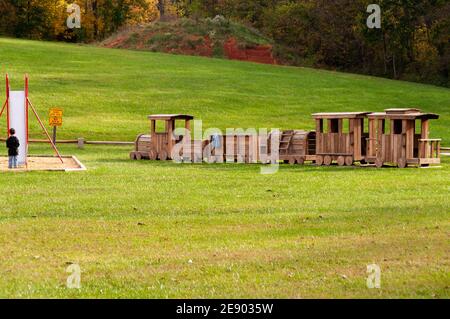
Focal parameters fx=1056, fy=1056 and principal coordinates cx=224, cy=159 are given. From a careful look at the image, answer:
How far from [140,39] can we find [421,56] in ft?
86.5

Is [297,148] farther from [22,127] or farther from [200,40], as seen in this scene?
[200,40]

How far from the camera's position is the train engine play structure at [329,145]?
37125 millimetres

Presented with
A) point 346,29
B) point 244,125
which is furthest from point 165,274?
point 346,29

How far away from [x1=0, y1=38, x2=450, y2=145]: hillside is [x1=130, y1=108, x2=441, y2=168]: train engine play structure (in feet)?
40.9

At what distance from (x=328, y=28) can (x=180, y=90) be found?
39.1 m

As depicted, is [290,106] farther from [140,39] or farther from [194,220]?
[194,220]

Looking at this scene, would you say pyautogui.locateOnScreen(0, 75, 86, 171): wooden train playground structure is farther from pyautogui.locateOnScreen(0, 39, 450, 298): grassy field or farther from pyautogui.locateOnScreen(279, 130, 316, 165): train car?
pyautogui.locateOnScreen(279, 130, 316, 165): train car

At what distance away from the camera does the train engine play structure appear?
37125 millimetres

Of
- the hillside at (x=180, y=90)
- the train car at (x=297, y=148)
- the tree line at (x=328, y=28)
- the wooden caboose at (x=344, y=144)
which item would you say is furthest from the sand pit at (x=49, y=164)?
the tree line at (x=328, y=28)

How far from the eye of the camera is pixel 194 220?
67.8 feet

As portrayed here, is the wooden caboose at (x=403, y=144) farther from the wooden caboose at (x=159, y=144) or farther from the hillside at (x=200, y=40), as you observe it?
the hillside at (x=200, y=40)

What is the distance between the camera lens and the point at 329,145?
38812 millimetres

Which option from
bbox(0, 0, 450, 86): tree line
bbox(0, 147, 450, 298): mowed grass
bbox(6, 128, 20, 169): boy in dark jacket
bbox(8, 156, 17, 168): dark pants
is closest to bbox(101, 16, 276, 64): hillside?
bbox(0, 0, 450, 86): tree line

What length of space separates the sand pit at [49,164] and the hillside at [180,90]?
1492cm
